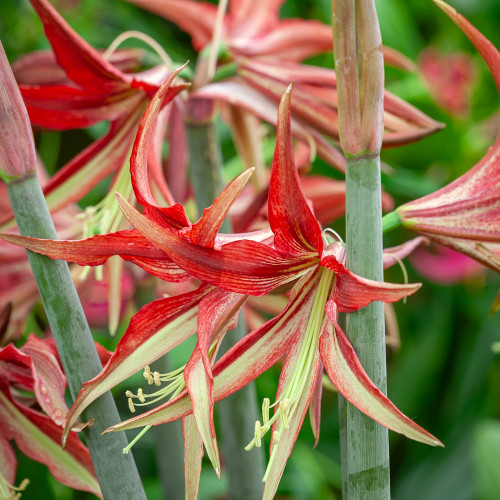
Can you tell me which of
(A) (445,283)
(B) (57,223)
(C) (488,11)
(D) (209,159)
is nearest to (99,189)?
(B) (57,223)

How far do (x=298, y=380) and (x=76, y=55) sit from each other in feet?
0.76

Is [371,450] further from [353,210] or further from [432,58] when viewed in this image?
[432,58]

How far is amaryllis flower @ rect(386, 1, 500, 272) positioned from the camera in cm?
30

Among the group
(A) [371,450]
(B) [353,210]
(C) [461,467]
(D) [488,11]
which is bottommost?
(C) [461,467]

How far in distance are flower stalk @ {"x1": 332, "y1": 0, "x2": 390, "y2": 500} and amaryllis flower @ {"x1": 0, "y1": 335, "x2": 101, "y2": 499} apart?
16cm

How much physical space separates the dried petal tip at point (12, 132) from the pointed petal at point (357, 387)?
15cm

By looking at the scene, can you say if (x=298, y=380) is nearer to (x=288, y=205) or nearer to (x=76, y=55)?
(x=288, y=205)

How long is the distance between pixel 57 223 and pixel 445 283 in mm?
673

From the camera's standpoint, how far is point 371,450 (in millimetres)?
296

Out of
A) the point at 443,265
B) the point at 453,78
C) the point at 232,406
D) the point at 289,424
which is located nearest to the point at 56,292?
the point at 289,424

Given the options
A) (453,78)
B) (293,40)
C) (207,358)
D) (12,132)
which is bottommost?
(207,358)

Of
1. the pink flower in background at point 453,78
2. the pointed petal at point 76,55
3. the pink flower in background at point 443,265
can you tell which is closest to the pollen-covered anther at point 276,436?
the pointed petal at point 76,55

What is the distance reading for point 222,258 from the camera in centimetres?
28

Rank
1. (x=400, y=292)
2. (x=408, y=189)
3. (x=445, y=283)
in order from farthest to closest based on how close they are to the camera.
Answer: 1. (x=445, y=283)
2. (x=408, y=189)
3. (x=400, y=292)
